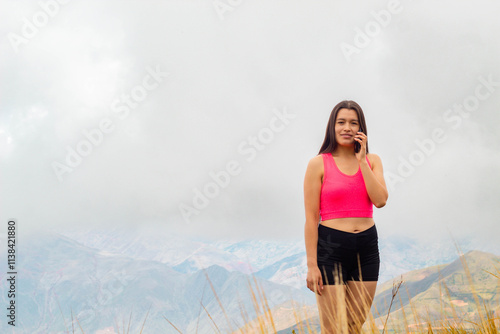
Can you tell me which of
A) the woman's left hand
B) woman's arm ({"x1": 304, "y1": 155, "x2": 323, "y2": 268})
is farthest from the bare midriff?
the woman's left hand

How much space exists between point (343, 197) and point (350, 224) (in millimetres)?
234

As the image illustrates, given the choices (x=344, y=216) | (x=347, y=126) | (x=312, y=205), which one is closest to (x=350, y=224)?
(x=344, y=216)

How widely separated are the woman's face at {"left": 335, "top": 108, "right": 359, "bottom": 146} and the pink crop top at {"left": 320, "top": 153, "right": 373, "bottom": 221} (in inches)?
11.9

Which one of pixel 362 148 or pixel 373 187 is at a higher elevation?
pixel 362 148

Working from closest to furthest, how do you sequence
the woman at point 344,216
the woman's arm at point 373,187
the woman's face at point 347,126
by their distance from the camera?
the woman at point 344,216 → the woman's arm at point 373,187 → the woman's face at point 347,126

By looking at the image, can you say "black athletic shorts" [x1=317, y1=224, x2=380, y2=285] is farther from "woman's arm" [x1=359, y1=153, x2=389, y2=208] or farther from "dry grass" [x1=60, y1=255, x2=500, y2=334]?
"dry grass" [x1=60, y1=255, x2=500, y2=334]

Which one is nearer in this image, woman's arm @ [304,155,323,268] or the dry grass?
the dry grass

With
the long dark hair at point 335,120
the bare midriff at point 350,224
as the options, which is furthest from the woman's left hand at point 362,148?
the bare midriff at point 350,224

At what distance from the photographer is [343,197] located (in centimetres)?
372

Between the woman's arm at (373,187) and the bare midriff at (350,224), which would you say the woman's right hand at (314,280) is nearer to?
the bare midriff at (350,224)

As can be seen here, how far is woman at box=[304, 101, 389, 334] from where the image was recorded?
3574mm

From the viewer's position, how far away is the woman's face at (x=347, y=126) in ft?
12.8

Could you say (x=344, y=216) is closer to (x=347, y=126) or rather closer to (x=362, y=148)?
(x=362, y=148)

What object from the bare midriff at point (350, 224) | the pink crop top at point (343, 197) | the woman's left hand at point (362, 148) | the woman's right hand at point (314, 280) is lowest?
the woman's right hand at point (314, 280)
